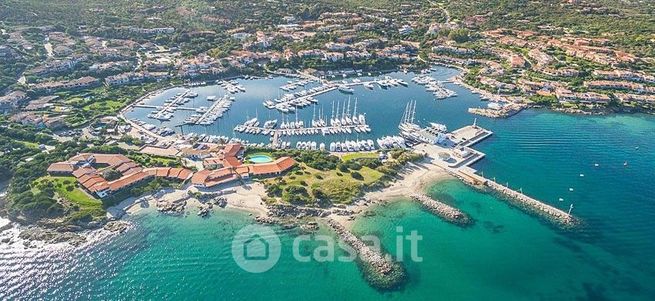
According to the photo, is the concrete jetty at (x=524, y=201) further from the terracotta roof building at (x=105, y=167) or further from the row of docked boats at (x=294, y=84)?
the row of docked boats at (x=294, y=84)

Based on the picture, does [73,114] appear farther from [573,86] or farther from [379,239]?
[573,86]

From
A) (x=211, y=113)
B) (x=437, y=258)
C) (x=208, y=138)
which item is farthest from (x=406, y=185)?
(x=211, y=113)

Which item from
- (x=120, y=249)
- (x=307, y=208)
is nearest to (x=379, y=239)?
(x=307, y=208)

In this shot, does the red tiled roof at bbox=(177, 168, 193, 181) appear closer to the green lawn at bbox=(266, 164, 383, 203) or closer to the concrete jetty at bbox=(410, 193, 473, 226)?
the green lawn at bbox=(266, 164, 383, 203)

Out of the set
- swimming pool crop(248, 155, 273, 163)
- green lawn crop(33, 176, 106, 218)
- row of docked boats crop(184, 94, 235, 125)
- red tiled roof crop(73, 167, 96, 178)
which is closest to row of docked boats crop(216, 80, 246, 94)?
row of docked boats crop(184, 94, 235, 125)

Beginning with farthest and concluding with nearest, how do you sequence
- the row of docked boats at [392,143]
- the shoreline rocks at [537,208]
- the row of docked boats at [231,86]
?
the row of docked boats at [231,86] < the row of docked boats at [392,143] < the shoreline rocks at [537,208]

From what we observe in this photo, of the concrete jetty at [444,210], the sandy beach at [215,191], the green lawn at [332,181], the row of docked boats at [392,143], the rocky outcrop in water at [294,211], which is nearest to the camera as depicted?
the concrete jetty at [444,210]

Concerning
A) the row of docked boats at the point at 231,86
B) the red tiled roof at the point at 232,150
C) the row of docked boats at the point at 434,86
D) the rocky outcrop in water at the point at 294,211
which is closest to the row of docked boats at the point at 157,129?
the red tiled roof at the point at 232,150
